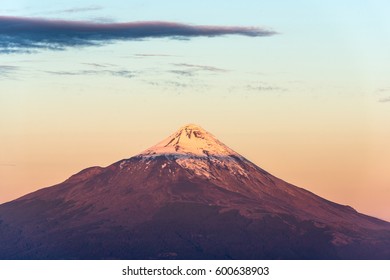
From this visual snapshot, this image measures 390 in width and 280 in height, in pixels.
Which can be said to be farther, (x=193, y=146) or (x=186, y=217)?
(x=193, y=146)

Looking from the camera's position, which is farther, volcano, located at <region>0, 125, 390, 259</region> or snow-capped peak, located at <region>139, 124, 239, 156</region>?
snow-capped peak, located at <region>139, 124, 239, 156</region>

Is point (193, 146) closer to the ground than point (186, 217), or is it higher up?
higher up

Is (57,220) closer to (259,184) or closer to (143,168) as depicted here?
(143,168)

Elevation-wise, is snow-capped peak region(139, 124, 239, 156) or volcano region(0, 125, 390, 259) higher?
snow-capped peak region(139, 124, 239, 156)

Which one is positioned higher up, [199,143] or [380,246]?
[199,143]

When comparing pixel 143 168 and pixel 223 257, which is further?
pixel 143 168

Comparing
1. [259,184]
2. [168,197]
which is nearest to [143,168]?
[168,197]
